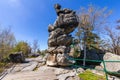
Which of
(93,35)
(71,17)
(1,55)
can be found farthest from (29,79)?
(1,55)

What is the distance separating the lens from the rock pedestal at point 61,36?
374 inches

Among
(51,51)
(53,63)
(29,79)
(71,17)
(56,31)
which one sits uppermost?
(71,17)

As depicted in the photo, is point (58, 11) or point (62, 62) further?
point (58, 11)

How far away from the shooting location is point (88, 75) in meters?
7.77

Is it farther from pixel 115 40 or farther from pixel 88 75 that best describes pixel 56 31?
pixel 115 40

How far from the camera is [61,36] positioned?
33.4 ft

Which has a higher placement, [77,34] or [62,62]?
[77,34]

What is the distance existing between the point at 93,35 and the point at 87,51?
1.51 metres

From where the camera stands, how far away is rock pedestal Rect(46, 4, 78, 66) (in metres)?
9.50

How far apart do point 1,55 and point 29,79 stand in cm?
1230

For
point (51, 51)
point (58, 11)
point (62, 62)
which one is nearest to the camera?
point (62, 62)

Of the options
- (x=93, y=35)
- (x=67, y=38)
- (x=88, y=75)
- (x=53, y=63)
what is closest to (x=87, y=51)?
(x=93, y=35)

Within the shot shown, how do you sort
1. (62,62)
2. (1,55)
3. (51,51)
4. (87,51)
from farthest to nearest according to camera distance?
(1,55), (87,51), (51,51), (62,62)

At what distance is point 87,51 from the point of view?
12203 millimetres
